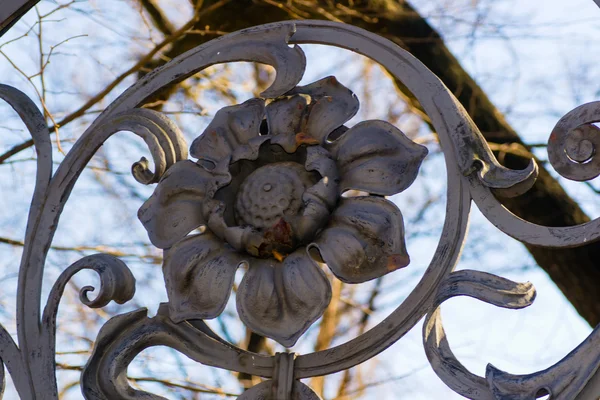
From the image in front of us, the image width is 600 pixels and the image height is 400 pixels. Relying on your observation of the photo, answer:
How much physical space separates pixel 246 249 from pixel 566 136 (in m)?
0.47

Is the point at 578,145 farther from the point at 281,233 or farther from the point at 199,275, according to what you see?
the point at 199,275

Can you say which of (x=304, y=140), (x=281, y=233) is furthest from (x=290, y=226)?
(x=304, y=140)

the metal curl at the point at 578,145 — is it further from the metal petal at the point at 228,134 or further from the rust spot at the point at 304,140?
the metal petal at the point at 228,134

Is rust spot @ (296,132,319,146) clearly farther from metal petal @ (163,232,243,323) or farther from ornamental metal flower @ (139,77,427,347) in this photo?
metal petal @ (163,232,243,323)

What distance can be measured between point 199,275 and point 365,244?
242 millimetres

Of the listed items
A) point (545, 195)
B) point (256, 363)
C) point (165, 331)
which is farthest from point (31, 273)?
point (545, 195)

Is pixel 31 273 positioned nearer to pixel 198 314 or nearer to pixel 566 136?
A: pixel 198 314

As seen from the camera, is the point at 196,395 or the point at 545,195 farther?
the point at 196,395

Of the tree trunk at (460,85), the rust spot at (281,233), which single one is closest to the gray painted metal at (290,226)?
the rust spot at (281,233)

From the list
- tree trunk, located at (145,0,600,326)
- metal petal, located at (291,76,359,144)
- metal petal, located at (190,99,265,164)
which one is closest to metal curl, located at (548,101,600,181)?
metal petal, located at (291,76,359,144)

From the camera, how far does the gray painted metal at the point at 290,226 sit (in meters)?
1.42

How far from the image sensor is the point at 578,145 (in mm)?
1399

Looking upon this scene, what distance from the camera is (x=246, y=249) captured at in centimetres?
157

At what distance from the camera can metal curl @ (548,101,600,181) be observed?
4.57 feet
